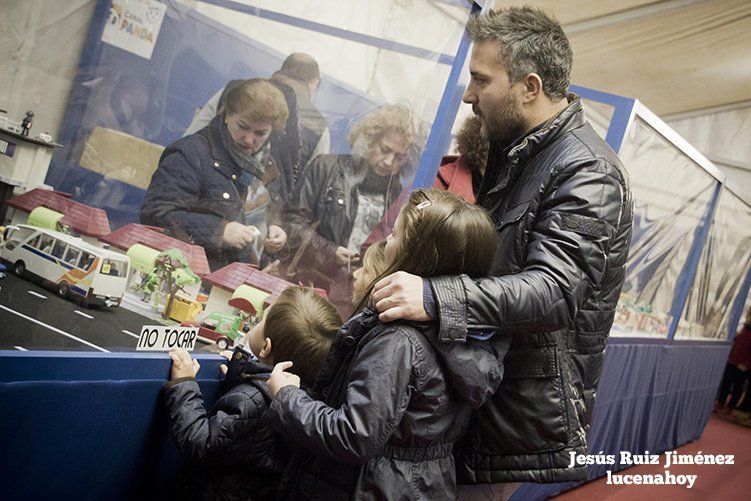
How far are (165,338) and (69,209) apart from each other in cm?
36

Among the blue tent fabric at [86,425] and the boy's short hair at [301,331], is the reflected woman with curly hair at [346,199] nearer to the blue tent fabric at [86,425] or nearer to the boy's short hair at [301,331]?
the boy's short hair at [301,331]

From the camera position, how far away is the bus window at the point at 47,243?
1.27 meters

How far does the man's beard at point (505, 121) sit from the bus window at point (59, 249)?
93 cm

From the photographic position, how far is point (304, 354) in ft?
5.17

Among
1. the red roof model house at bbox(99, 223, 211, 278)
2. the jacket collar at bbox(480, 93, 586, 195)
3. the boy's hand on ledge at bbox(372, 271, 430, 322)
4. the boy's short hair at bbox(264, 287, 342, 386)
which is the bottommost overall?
the boy's short hair at bbox(264, 287, 342, 386)

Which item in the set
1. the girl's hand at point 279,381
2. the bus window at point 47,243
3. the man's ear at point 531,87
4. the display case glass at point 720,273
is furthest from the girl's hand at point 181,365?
the display case glass at point 720,273

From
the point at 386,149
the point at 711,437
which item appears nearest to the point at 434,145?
the point at 386,149

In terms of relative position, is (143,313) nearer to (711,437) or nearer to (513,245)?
(513,245)

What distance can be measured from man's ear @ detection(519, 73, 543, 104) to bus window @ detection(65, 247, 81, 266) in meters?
0.98

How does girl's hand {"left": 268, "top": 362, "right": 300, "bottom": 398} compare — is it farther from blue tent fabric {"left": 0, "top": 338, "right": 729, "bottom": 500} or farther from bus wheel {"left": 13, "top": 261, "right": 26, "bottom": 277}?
bus wheel {"left": 13, "top": 261, "right": 26, "bottom": 277}

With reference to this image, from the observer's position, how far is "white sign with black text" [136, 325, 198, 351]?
1461 millimetres

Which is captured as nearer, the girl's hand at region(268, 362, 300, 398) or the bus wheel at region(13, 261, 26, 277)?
the bus wheel at region(13, 261, 26, 277)

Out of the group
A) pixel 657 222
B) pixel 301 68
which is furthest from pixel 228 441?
pixel 657 222

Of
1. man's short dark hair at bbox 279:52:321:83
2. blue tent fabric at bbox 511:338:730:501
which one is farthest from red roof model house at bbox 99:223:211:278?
blue tent fabric at bbox 511:338:730:501
